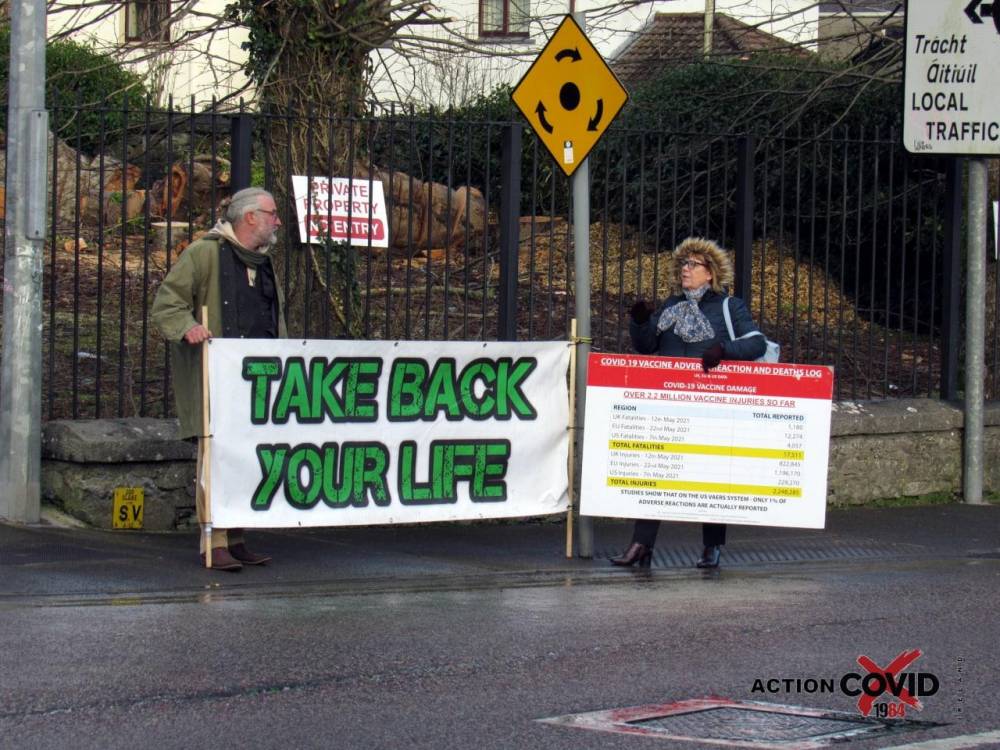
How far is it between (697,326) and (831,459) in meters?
2.83

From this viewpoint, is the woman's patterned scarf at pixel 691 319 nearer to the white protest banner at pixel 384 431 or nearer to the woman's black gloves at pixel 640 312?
the woman's black gloves at pixel 640 312

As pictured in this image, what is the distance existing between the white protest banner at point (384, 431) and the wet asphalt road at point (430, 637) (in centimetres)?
32

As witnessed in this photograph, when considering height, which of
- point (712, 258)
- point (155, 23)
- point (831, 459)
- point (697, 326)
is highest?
point (155, 23)

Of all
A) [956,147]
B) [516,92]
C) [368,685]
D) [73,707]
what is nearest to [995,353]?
[956,147]

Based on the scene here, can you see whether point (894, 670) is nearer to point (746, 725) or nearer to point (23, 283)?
point (746, 725)

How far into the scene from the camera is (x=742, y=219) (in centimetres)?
1084

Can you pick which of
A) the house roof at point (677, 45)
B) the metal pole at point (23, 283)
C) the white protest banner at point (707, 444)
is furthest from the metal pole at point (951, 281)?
the metal pole at point (23, 283)

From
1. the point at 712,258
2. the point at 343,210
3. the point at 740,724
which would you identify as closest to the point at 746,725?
the point at 740,724

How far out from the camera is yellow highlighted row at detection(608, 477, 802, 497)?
8617 mm

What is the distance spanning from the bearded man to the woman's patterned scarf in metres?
2.19

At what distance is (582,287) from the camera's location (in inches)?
341

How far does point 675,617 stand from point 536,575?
1.39 m

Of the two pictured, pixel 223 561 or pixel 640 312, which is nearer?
pixel 223 561

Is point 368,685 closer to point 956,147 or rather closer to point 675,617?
point 675,617
